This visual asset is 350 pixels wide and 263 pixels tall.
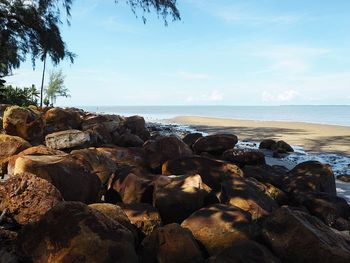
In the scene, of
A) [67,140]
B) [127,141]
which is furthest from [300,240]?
[127,141]

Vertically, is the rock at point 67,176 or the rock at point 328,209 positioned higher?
the rock at point 67,176

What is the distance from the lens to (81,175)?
196 inches

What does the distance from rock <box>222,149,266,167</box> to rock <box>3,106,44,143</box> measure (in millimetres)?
4237

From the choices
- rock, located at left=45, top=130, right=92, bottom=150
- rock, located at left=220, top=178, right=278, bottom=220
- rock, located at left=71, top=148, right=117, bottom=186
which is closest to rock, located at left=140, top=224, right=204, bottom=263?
rock, located at left=220, top=178, right=278, bottom=220

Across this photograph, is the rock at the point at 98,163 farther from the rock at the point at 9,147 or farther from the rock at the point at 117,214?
the rock at the point at 117,214

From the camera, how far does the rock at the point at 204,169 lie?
6.26m

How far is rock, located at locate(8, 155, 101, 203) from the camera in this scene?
15.6 ft

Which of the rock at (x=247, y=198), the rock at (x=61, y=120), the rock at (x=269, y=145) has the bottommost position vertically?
the rock at (x=269, y=145)

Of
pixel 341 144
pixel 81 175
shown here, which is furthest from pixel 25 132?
pixel 341 144

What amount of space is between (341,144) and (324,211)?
1334 cm

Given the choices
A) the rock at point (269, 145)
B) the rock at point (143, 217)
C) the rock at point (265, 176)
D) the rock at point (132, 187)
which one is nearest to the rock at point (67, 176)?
the rock at point (132, 187)

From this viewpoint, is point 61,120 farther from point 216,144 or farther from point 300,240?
point 300,240

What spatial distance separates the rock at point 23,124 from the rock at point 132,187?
12.8 feet

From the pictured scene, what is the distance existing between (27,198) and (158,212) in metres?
1.42
